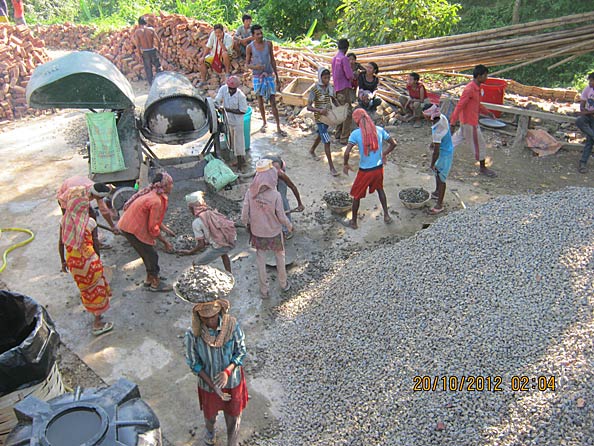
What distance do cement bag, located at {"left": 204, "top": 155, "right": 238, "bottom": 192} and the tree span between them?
609 centimetres

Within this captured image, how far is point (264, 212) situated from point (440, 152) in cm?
264

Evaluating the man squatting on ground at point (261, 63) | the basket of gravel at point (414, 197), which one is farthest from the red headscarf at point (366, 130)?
the man squatting on ground at point (261, 63)

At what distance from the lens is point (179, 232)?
19.9 ft

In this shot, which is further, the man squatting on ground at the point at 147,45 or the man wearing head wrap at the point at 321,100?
the man squatting on ground at the point at 147,45

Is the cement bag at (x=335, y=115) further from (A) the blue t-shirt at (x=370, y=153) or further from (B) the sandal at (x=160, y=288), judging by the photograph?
(B) the sandal at (x=160, y=288)

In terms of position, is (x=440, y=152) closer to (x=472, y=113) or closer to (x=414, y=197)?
(x=414, y=197)

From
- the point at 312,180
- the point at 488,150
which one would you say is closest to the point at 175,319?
the point at 312,180

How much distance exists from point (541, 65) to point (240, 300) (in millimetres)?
10329

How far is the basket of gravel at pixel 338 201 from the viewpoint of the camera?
6375 mm

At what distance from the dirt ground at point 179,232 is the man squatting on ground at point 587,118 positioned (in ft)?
0.78
